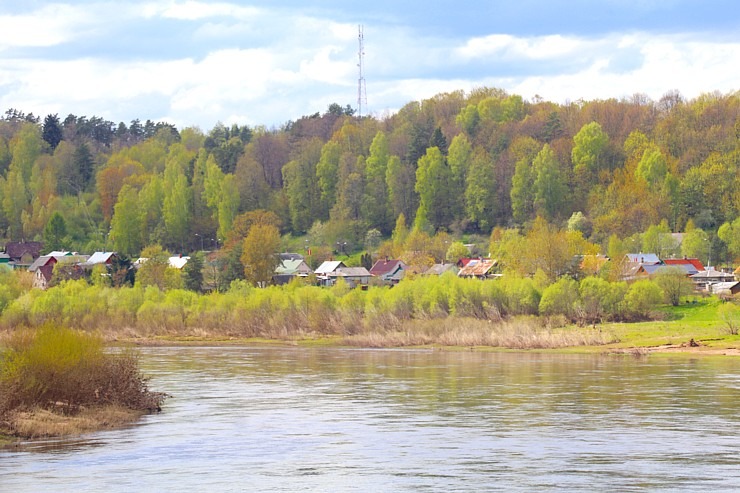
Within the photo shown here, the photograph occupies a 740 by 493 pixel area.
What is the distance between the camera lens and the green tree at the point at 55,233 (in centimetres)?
18910

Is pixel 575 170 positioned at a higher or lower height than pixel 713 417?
higher

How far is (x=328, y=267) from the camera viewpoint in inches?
5960

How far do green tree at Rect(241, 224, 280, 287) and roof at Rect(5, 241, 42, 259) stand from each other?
2335 inches

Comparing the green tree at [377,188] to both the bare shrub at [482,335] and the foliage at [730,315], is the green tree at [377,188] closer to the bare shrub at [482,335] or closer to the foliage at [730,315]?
the bare shrub at [482,335]

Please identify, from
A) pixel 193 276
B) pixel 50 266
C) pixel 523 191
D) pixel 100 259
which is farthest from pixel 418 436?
pixel 100 259

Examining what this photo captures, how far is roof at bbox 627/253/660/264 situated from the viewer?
5059 inches

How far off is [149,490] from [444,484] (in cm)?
841

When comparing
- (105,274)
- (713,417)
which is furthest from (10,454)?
(105,274)

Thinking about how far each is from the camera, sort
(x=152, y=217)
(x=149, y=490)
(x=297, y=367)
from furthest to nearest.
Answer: (x=152, y=217) < (x=297, y=367) < (x=149, y=490)

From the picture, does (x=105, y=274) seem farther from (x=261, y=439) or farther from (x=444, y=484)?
(x=444, y=484)

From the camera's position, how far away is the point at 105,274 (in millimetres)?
141750

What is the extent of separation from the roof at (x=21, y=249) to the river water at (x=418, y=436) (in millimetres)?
121590

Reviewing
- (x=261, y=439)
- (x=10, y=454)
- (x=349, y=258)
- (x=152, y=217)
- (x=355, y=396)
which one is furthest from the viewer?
(x=152, y=217)

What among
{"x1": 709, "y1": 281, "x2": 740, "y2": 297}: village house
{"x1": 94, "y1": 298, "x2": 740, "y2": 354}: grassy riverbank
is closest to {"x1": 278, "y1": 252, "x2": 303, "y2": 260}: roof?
{"x1": 94, "y1": 298, "x2": 740, "y2": 354}: grassy riverbank
